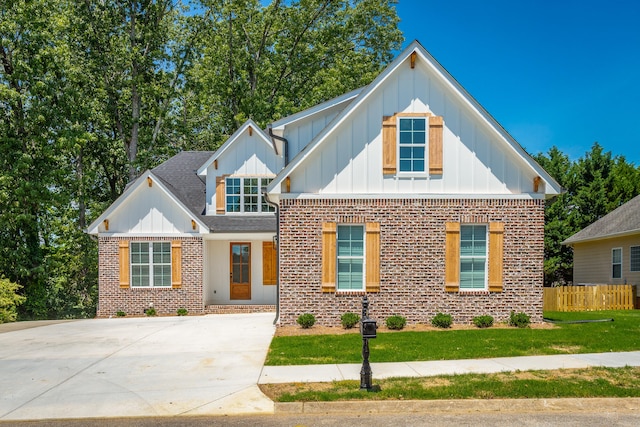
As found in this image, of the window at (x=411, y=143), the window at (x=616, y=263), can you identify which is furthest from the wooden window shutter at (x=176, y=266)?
the window at (x=616, y=263)

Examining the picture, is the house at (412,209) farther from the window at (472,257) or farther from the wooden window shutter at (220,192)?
the wooden window shutter at (220,192)

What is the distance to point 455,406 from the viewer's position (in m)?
6.91

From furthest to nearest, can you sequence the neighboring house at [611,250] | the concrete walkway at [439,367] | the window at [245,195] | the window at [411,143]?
1. the neighboring house at [611,250]
2. the window at [245,195]
3. the window at [411,143]
4. the concrete walkway at [439,367]

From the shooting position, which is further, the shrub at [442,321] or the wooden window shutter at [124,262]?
the wooden window shutter at [124,262]

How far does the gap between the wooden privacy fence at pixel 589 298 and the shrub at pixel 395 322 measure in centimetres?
952

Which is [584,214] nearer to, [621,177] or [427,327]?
[621,177]

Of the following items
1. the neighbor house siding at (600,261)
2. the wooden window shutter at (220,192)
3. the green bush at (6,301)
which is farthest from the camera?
the neighbor house siding at (600,261)

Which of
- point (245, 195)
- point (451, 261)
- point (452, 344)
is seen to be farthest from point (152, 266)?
point (452, 344)

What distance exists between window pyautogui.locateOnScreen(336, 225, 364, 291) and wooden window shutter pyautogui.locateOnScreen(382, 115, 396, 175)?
1.77 metres

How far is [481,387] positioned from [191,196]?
16.6m

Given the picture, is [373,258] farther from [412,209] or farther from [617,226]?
[617,226]

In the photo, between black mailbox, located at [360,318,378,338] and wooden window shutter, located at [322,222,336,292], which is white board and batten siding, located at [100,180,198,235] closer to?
wooden window shutter, located at [322,222,336,292]

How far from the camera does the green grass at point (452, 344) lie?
388 inches

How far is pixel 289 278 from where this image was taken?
44.4 ft
